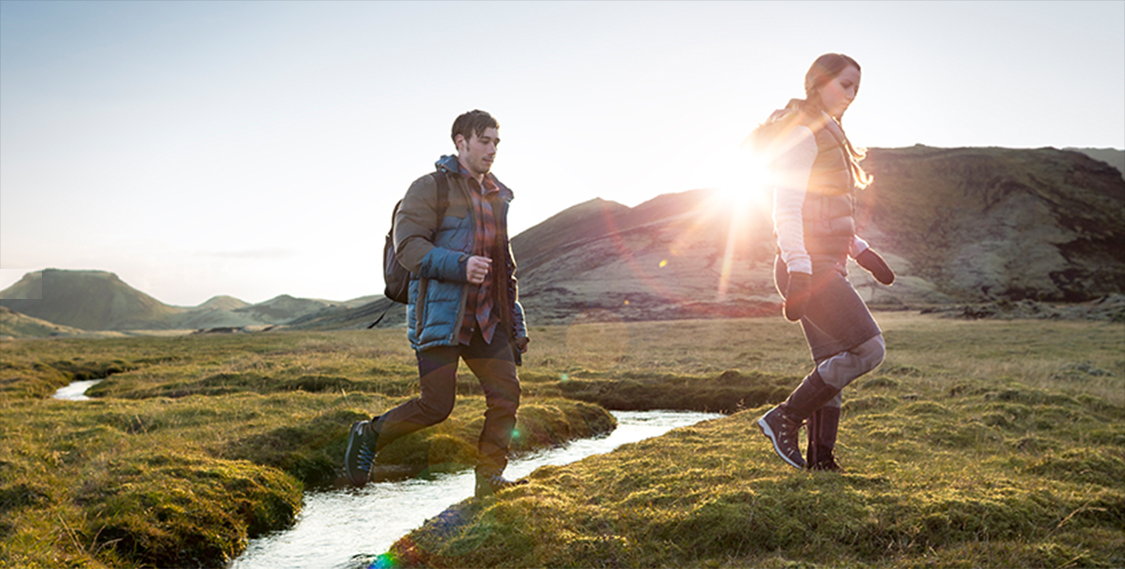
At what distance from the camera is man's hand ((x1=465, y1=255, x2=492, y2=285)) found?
5.64 metres

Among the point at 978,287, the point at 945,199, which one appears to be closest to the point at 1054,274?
the point at 978,287

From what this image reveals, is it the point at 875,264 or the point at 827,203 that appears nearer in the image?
the point at 827,203

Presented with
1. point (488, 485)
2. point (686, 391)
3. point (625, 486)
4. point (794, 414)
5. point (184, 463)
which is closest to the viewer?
point (794, 414)

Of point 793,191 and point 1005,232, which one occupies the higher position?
point 1005,232

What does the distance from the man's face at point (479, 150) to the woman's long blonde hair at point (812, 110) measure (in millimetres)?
2525

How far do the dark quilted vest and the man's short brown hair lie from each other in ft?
9.75

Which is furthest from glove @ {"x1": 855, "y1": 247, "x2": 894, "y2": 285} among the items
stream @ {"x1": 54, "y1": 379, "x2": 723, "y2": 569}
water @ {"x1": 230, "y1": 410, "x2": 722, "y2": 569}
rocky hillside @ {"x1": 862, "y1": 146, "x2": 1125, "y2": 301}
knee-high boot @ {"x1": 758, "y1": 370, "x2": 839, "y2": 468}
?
rocky hillside @ {"x1": 862, "y1": 146, "x2": 1125, "y2": 301}

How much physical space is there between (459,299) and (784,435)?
348 centimetres

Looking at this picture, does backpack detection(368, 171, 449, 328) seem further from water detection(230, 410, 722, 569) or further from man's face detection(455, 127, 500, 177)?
water detection(230, 410, 722, 569)

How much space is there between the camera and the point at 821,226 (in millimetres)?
6363

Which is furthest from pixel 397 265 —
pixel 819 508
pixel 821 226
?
pixel 819 508

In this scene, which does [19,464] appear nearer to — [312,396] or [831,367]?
[312,396]

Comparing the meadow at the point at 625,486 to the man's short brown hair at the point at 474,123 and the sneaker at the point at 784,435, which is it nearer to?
the sneaker at the point at 784,435

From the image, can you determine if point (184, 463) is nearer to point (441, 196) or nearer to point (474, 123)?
point (441, 196)
